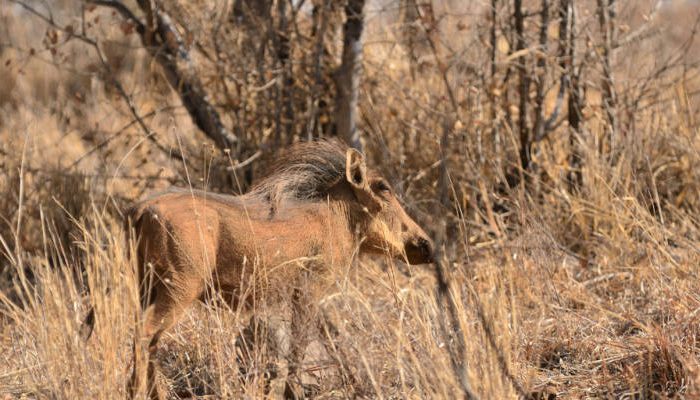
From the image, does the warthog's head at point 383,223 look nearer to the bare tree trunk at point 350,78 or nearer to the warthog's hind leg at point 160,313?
the warthog's hind leg at point 160,313

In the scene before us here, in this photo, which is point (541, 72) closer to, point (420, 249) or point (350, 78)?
point (350, 78)

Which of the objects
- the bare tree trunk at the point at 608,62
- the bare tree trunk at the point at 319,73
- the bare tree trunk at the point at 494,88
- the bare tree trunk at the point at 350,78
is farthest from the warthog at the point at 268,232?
the bare tree trunk at the point at 608,62

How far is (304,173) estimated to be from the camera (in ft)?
11.9

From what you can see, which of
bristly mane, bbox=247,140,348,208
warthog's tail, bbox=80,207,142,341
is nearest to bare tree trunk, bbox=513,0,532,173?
bristly mane, bbox=247,140,348,208

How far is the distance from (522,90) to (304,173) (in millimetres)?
2228

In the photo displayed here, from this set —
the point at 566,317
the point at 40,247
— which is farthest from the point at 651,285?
the point at 40,247

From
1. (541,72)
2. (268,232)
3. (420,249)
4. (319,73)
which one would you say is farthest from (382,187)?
(541,72)

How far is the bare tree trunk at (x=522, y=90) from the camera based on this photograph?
208 inches

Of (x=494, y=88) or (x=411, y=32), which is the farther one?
(x=411, y=32)

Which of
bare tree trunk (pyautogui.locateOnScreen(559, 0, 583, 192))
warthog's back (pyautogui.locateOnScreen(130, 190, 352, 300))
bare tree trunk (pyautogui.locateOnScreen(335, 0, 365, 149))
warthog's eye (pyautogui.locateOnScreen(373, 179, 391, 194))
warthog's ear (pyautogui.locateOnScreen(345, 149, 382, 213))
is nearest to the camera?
warthog's back (pyautogui.locateOnScreen(130, 190, 352, 300))

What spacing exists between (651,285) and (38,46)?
328 inches

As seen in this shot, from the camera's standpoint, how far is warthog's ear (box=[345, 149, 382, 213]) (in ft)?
11.4

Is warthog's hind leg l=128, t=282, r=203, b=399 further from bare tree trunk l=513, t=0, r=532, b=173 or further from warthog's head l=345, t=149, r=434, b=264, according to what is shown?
bare tree trunk l=513, t=0, r=532, b=173

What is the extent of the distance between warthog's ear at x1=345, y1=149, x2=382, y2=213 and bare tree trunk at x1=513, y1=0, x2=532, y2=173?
1948 mm
